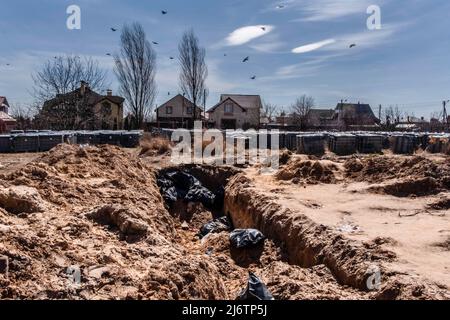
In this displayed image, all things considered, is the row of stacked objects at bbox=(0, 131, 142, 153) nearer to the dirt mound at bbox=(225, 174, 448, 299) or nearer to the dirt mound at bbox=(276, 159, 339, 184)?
the dirt mound at bbox=(276, 159, 339, 184)

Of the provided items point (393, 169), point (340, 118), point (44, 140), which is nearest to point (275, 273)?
point (393, 169)

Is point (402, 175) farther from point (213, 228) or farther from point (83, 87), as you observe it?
point (83, 87)

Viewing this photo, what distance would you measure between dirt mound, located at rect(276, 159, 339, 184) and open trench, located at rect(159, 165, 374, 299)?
1.53 m

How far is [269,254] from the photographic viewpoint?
7293 millimetres

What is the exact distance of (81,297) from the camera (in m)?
3.70

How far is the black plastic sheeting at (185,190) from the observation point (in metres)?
12.1

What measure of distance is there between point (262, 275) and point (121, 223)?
2253 millimetres

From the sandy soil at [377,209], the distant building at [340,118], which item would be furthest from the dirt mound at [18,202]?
the distant building at [340,118]

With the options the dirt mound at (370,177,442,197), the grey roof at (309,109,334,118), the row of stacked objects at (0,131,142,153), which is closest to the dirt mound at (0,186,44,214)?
the dirt mound at (370,177,442,197)

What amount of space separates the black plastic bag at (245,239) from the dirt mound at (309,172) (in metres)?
4.86

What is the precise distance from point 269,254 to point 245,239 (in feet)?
1.76

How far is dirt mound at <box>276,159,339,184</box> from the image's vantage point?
1234 cm
